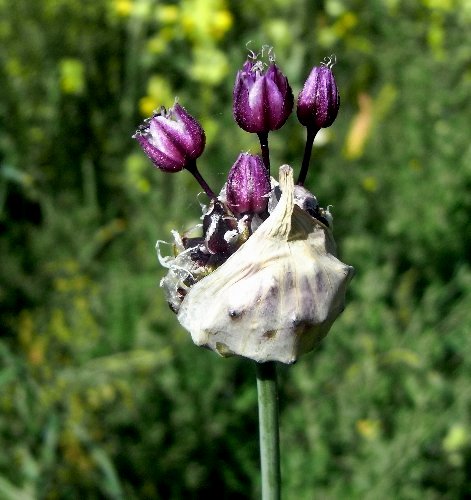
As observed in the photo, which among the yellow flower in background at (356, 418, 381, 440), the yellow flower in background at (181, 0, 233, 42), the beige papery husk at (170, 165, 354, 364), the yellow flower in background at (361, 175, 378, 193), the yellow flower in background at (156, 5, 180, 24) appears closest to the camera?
the beige papery husk at (170, 165, 354, 364)

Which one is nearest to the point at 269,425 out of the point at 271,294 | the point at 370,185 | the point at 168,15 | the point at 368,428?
the point at 271,294

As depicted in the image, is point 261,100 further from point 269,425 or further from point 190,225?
point 190,225

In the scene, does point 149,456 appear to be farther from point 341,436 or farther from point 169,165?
point 169,165

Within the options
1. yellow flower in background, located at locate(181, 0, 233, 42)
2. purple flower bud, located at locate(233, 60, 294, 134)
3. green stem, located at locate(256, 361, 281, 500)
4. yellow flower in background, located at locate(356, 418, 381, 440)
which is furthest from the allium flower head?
yellow flower in background, located at locate(181, 0, 233, 42)

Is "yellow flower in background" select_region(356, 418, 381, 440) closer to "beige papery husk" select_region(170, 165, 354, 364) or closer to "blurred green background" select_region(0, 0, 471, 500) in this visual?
"blurred green background" select_region(0, 0, 471, 500)

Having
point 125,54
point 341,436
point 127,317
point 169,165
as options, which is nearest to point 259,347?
point 169,165

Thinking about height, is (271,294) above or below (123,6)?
below
